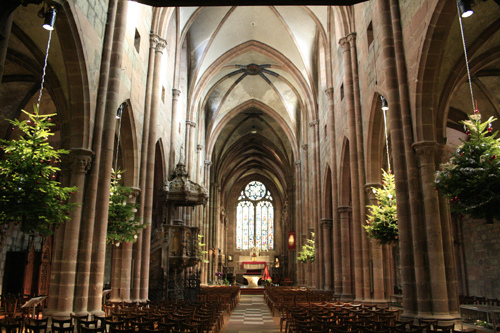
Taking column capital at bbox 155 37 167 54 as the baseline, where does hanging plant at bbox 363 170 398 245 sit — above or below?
below

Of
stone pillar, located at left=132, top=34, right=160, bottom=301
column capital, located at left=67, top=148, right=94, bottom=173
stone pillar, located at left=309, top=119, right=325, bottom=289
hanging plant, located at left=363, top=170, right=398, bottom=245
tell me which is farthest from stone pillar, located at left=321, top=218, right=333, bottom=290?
column capital, located at left=67, top=148, right=94, bottom=173

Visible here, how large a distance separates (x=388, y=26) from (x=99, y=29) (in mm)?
8732

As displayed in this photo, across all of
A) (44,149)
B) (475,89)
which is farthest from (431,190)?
(475,89)

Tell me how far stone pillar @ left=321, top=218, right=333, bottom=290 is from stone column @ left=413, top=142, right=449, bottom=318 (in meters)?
14.3

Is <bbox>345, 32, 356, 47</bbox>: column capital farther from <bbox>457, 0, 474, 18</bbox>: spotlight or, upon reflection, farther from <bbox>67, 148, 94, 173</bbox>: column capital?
<bbox>67, 148, 94, 173</bbox>: column capital

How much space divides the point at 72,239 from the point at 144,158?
6.89 meters

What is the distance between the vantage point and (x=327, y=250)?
973 inches

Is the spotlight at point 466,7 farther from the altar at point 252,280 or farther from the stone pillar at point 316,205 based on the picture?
the altar at point 252,280

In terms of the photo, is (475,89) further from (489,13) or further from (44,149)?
(44,149)

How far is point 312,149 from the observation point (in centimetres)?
3000

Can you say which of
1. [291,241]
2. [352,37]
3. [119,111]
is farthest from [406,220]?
[291,241]

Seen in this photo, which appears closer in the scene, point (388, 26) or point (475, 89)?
point (388, 26)

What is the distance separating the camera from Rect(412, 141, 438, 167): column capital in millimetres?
11055

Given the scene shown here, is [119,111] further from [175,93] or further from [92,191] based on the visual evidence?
[175,93]
